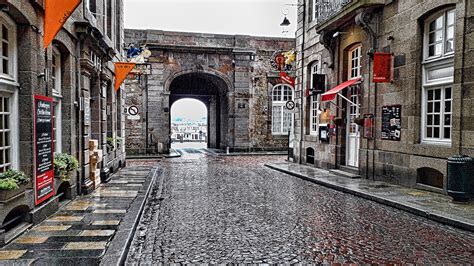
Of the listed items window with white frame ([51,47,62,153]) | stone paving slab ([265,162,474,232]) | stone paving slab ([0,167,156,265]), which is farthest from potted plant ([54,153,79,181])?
stone paving slab ([265,162,474,232])

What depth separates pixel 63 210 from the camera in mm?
7043

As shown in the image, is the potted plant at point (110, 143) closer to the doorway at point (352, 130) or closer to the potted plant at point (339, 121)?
the potted plant at point (339, 121)

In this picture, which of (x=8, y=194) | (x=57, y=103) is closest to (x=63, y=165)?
(x=57, y=103)

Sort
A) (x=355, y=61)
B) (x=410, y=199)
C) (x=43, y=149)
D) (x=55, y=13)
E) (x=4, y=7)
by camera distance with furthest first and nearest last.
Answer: (x=355, y=61)
(x=410, y=199)
(x=43, y=149)
(x=55, y=13)
(x=4, y=7)

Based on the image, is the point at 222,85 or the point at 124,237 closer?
the point at 124,237

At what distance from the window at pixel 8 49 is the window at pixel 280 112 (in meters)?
19.5

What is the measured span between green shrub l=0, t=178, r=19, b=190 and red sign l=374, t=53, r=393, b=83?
8543 mm

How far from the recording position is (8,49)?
562 cm

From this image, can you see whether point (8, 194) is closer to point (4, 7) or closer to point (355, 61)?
point (4, 7)

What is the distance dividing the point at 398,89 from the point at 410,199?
10.8 ft

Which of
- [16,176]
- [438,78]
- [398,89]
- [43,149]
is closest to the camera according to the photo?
[16,176]

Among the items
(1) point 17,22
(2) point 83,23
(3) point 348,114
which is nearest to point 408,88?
(3) point 348,114

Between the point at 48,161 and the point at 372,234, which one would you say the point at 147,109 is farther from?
the point at 372,234

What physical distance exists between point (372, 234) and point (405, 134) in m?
4.73
